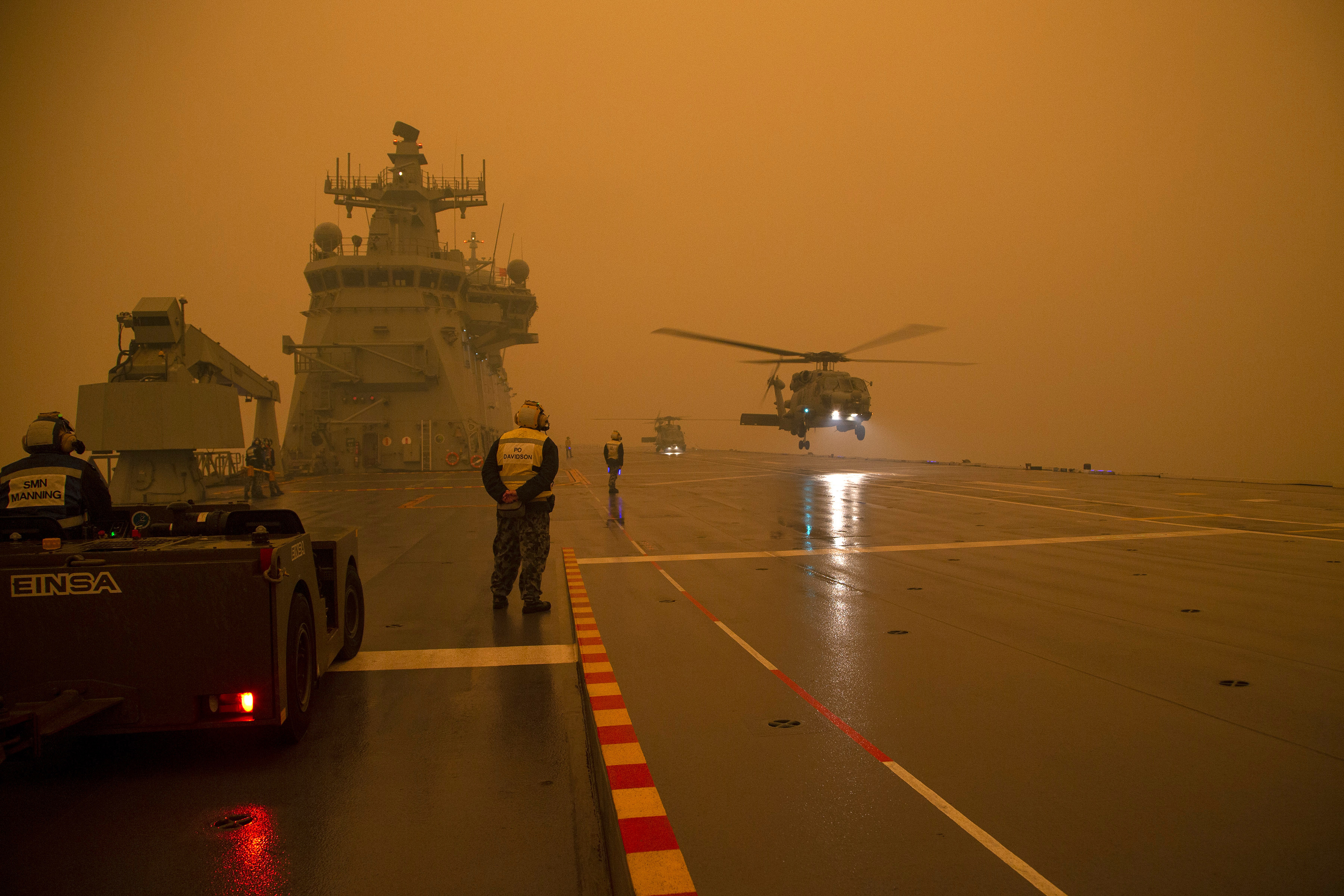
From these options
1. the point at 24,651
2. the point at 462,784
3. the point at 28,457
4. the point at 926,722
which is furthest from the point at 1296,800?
the point at 28,457

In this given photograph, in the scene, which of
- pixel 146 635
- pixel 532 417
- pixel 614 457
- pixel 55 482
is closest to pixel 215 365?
pixel 614 457

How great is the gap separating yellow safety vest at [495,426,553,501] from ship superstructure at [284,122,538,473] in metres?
27.0

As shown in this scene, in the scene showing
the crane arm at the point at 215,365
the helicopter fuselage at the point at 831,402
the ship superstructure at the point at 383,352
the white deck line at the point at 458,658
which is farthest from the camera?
the ship superstructure at the point at 383,352

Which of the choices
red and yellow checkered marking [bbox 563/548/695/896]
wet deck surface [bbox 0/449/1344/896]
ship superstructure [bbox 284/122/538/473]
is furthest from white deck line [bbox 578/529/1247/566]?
ship superstructure [bbox 284/122/538/473]

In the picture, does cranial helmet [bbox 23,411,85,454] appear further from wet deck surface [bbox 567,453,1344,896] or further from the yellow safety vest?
wet deck surface [bbox 567,453,1344,896]

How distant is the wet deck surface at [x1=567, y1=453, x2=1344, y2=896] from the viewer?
2.99 metres

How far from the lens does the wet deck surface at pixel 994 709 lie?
299 centimetres

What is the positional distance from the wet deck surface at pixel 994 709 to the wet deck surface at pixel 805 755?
0.07 feet

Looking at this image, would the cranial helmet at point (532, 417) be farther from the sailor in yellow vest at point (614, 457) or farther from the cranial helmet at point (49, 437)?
the sailor in yellow vest at point (614, 457)

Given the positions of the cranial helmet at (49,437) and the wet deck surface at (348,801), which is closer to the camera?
the wet deck surface at (348,801)

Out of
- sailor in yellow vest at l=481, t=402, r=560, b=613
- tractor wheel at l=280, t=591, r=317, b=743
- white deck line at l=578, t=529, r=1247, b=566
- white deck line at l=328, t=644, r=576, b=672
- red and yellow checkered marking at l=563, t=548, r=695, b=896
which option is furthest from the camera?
white deck line at l=578, t=529, r=1247, b=566

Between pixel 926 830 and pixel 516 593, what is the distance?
21.0 ft

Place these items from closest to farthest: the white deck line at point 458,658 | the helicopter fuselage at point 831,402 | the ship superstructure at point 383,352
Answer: the white deck line at point 458,658 → the helicopter fuselage at point 831,402 → the ship superstructure at point 383,352

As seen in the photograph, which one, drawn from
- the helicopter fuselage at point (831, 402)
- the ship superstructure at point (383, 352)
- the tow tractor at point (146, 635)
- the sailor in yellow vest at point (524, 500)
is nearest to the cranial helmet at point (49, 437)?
the tow tractor at point (146, 635)
